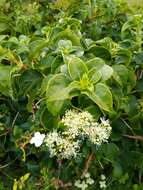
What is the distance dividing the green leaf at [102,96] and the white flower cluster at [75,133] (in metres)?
0.08

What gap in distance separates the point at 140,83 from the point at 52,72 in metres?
0.40

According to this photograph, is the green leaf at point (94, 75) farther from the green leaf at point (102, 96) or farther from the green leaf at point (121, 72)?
the green leaf at point (121, 72)

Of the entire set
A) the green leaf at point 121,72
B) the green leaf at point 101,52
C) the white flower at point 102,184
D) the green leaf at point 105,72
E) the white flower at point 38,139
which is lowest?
the white flower at point 102,184

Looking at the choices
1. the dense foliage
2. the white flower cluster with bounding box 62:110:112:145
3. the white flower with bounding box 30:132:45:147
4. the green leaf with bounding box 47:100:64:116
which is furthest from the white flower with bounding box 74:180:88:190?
the green leaf with bounding box 47:100:64:116

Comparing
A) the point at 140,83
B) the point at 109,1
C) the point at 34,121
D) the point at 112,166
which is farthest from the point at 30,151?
the point at 109,1

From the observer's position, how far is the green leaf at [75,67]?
1771mm

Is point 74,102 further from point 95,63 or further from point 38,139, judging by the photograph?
point 38,139

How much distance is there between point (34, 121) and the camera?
217 cm

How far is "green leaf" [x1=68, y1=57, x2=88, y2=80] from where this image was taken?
177 centimetres

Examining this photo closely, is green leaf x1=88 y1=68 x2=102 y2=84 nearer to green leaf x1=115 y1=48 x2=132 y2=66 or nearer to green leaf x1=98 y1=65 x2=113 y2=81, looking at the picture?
green leaf x1=98 y1=65 x2=113 y2=81

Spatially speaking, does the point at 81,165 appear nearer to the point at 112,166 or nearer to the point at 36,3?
the point at 112,166

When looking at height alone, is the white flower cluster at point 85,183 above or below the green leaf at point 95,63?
below

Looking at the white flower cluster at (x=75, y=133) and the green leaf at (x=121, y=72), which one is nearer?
the white flower cluster at (x=75, y=133)

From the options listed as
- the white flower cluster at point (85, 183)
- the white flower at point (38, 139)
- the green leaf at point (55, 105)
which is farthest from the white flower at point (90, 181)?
the green leaf at point (55, 105)
